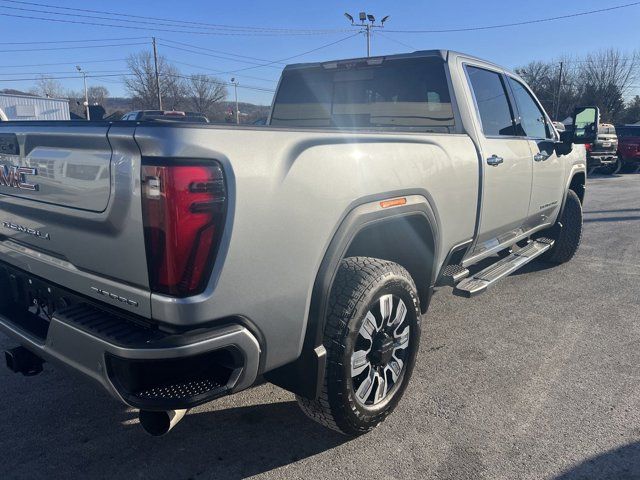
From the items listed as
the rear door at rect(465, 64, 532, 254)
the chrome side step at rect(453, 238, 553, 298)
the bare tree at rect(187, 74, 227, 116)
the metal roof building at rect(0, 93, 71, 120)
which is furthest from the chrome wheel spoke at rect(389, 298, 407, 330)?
the bare tree at rect(187, 74, 227, 116)

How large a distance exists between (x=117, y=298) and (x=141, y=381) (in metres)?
0.34

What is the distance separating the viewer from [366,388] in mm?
2721

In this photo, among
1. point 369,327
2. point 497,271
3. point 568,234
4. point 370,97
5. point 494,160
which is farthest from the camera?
point 568,234

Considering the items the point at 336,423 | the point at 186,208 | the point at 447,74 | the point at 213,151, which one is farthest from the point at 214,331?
the point at 447,74

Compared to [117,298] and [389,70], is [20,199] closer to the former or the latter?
[117,298]

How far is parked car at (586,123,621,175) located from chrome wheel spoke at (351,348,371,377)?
16782mm

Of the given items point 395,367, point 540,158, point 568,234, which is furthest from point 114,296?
point 568,234

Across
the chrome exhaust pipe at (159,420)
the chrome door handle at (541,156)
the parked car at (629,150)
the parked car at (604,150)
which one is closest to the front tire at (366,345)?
the chrome exhaust pipe at (159,420)

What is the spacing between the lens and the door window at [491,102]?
3941mm

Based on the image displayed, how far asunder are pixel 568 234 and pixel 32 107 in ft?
125

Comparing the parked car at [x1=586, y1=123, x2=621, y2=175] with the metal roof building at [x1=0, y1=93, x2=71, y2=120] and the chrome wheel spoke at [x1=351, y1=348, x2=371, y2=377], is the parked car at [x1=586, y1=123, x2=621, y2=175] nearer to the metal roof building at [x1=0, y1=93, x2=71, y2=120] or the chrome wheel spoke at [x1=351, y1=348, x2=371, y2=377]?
the chrome wheel spoke at [x1=351, y1=348, x2=371, y2=377]

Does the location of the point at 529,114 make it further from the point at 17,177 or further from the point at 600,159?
the point at 600,159

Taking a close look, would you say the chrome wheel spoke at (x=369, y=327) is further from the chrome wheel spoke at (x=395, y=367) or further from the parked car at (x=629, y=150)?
the parked car at (x=629, y=150)

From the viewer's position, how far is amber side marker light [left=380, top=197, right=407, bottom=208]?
8.64ft
